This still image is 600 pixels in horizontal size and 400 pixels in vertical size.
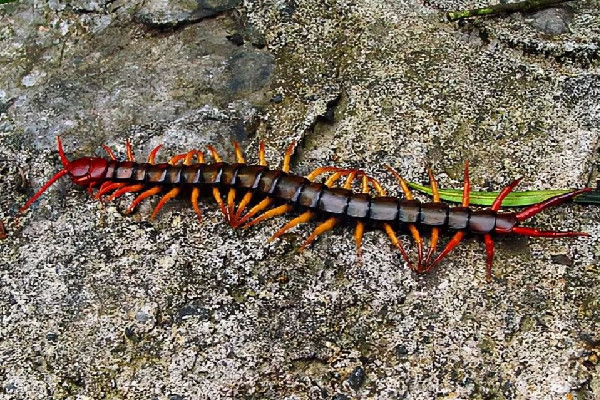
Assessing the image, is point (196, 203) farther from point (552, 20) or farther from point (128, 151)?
point (552, 20)

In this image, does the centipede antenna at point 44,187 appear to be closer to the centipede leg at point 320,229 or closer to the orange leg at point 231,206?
the orange leg at point 231,206

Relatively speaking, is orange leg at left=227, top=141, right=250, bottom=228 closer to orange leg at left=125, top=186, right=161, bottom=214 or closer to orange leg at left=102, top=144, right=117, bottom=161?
orange leg at left=125, top=186, right=161, bottom=214

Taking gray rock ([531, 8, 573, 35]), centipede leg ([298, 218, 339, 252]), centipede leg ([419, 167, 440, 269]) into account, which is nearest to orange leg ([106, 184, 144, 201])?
centipede leg ([298, 218, 339, 252])

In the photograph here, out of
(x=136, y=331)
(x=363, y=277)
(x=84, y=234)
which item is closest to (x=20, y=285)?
(x=84, y=234)

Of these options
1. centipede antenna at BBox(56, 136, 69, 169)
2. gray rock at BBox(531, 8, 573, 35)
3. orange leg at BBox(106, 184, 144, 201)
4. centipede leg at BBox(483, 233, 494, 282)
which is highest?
gray rock at BBox(531, 8, 573, 35)

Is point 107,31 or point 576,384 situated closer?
point 576,384

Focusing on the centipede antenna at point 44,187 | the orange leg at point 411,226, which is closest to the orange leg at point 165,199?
the centipede antenna at point 44,187

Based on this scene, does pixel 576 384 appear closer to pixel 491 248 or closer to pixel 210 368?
pixel 491 248
